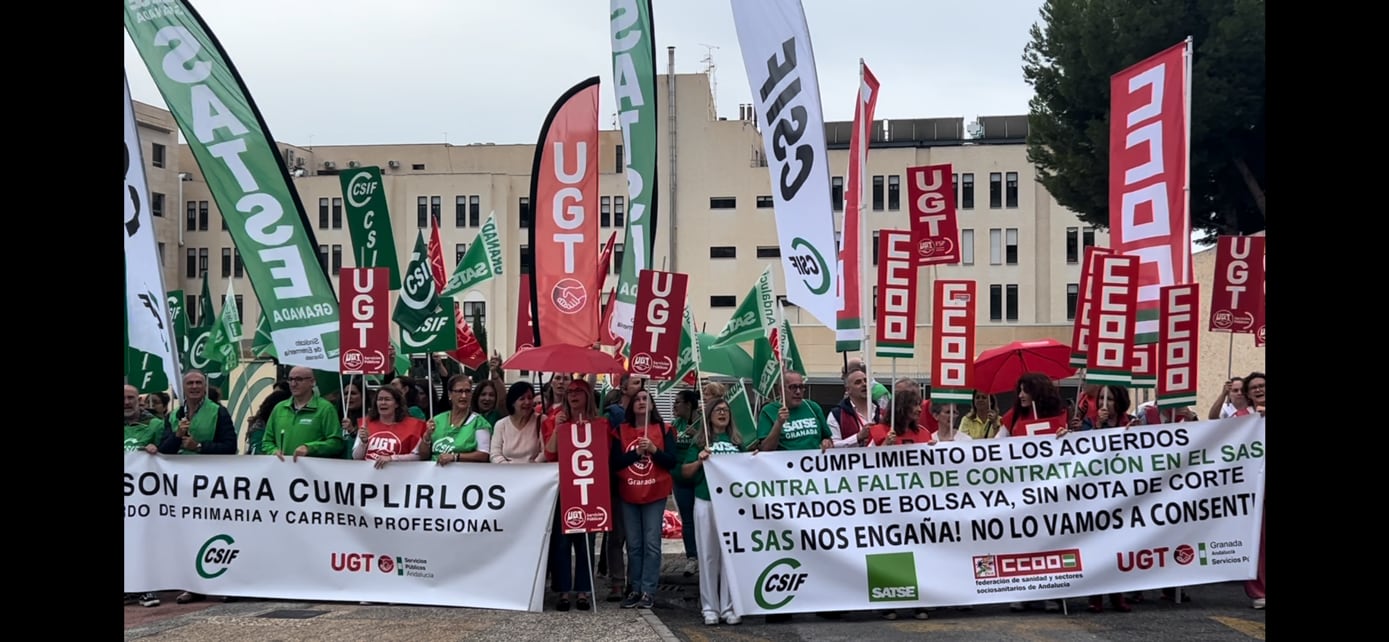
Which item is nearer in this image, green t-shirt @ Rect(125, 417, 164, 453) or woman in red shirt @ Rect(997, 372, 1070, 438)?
woman in red shirt @ Rect(997, 372, 1070, 438)

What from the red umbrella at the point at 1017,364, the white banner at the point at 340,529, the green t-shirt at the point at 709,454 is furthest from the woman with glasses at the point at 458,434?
the red umbrella at the point at 1017,364

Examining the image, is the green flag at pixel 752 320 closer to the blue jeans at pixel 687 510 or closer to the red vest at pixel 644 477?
the blue jeans at pixel 687 510

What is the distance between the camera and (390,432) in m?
10.6

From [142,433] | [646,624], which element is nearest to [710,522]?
[646,624]

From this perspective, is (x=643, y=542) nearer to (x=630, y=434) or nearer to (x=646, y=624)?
(x=630, y=434)

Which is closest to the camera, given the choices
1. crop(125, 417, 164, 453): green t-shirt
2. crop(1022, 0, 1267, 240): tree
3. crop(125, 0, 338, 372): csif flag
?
crop(125, 417, 164, 453): green t-shirt

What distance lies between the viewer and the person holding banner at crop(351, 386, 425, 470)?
10.5 metres

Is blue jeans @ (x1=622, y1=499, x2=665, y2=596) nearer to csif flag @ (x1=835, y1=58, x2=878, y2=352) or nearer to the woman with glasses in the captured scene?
the woman with glasses

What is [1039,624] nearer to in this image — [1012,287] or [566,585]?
[566,585]

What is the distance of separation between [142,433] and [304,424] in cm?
132

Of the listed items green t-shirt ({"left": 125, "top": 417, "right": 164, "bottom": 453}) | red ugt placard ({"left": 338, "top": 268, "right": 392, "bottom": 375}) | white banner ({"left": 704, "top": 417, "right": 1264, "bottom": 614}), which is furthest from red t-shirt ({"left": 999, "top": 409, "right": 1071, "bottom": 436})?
green t-shirt ({"left": 125, "top": 417, "right": 164, "bottom": 453})

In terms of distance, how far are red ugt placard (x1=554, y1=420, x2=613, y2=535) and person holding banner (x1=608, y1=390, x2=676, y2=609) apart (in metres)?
0.23
